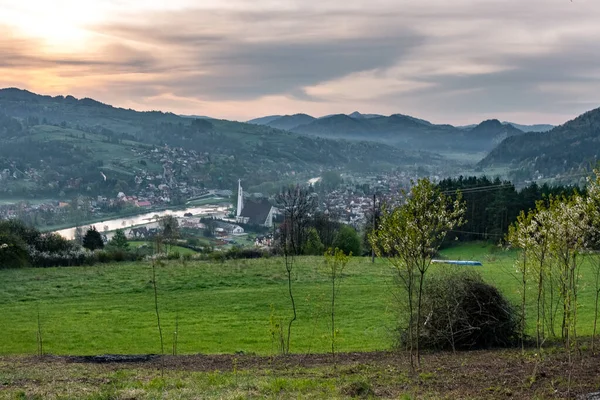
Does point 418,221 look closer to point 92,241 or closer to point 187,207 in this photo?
point 92,241

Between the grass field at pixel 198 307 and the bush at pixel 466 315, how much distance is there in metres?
0.97

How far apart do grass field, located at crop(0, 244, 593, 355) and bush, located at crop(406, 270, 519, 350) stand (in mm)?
971

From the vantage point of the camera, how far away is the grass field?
1820 cm

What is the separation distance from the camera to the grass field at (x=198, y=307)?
59.7 ft

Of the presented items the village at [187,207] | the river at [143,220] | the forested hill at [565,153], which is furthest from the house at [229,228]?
the forested hill at [565,153]

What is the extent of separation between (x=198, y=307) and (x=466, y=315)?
13.1 metres

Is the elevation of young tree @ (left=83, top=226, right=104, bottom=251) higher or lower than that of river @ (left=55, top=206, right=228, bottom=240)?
higher

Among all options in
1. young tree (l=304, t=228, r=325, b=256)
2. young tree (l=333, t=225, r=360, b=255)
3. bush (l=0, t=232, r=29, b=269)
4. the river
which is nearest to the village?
the river

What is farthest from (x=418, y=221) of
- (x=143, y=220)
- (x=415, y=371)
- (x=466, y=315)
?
(x=143, y=220)

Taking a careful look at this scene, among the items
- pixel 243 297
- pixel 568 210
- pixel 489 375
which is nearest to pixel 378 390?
pixel 489 375

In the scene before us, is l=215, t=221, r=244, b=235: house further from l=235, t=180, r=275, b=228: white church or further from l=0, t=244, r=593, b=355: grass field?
l=0, t=244, r=593, b=355: grass field

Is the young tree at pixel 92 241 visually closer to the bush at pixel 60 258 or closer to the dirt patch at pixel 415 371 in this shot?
the bush at pixel 60 258

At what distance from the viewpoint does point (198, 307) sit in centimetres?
2464

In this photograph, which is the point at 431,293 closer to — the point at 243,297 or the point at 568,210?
the point at 568,210
